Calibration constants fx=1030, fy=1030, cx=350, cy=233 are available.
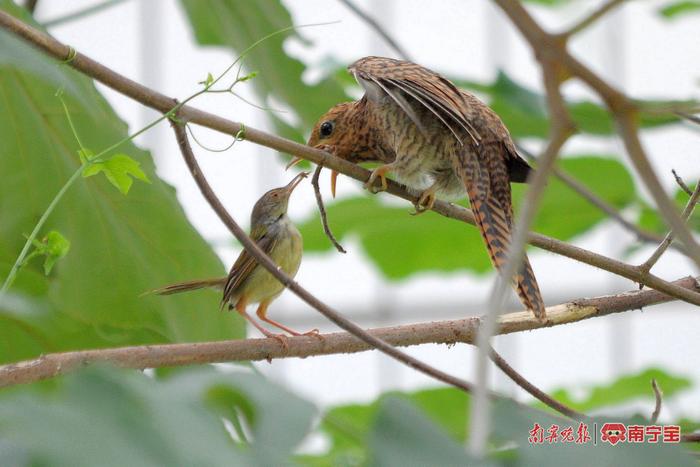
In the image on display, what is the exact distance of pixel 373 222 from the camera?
3.92m

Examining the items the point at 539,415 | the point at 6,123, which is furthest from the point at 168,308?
the point at 539,415

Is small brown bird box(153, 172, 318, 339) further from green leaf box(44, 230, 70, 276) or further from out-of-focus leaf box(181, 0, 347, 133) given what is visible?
green leaf box(44, 230, 70, 276)

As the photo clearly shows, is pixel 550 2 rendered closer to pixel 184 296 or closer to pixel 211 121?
pixel 184 296

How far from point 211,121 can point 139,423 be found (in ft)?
3.19

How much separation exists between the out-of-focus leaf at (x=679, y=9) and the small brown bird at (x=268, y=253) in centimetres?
140

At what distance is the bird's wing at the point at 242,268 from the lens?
106 inches

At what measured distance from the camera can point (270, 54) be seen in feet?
9.22

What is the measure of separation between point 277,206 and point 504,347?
7326 millimetres

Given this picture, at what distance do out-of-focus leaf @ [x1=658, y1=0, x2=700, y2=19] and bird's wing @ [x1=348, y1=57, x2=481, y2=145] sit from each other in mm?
1063

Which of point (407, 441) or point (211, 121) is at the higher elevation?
point (211, 121)

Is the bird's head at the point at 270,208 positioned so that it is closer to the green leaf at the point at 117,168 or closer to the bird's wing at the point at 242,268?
the bird's wing at the point at 242,268

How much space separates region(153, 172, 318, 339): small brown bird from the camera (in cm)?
304

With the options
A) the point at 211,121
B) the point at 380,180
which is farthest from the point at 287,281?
the point at 380,180

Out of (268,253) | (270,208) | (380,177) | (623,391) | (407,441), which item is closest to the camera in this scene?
(407,441)
